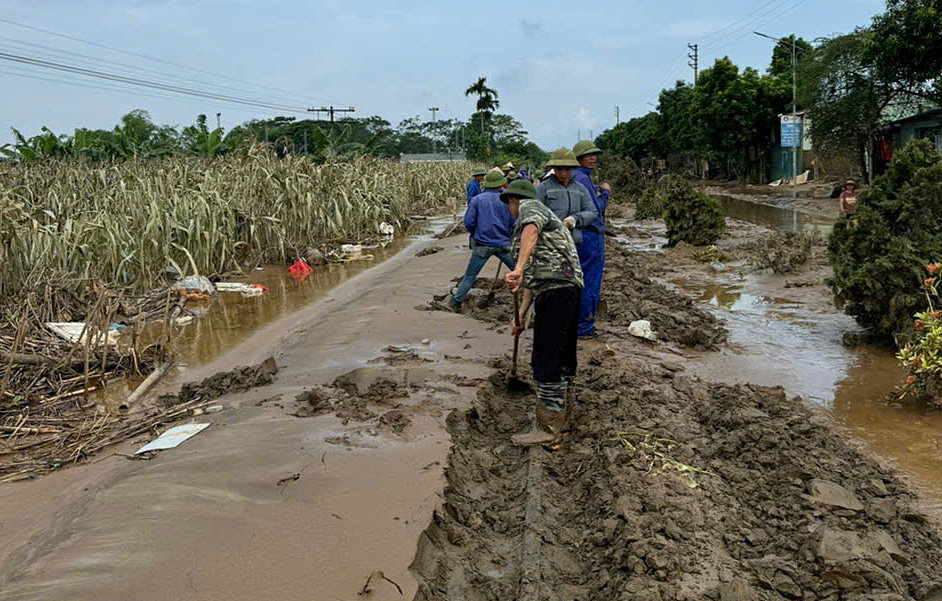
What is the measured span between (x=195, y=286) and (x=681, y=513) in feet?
28.5

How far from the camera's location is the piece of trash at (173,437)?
4918 millimetres

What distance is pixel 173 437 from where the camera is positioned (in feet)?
16.7

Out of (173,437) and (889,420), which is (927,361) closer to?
(889,420)

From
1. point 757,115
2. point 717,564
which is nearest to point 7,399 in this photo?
point 717,564

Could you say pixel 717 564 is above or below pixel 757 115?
below

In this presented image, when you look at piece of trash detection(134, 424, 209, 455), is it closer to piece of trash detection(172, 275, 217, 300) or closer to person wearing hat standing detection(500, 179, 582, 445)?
person wearing hat standing detection(500, 179, 582, 445)

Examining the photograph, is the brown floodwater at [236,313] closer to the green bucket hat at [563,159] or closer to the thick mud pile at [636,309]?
the thick mud pile at [636,309]

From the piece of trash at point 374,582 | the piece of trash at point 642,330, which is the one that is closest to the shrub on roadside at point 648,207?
the piece of trash at point 642,330

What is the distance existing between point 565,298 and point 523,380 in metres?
1.31

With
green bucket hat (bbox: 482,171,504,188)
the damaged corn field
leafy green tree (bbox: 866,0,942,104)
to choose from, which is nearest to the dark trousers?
the damaged corn field

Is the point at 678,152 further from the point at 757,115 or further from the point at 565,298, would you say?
the point at 565,298

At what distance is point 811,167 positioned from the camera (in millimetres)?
42750

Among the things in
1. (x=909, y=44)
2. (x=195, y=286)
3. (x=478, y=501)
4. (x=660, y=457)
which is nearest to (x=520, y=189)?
(x=660, y=457)

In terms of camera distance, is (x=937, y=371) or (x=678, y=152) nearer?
(x=937, y=371)
